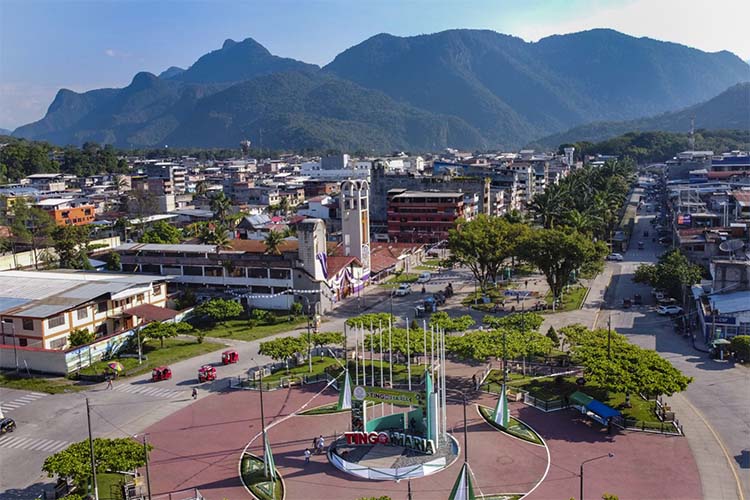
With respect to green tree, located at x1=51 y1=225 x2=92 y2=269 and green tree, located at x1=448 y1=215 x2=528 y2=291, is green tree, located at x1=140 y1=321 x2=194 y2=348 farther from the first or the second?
green tree, located at x1=51 y1=225 x2=92 y2=269

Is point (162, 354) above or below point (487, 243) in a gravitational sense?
below

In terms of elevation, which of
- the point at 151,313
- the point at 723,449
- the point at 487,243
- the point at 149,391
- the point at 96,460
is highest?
the point at 487,243

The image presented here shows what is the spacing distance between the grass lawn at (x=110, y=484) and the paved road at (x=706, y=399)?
2712 centimetres

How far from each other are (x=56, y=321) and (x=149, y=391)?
43.7 ft

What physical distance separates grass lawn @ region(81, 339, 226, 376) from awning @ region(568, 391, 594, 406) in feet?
90.4

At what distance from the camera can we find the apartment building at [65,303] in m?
52.2

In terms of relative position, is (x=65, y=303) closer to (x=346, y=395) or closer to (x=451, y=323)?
(x=346, y=395)

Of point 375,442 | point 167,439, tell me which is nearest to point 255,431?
point 167,439

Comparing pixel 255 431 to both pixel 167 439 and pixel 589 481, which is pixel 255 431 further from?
pixel 589 481

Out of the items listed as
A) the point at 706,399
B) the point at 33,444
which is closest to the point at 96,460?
the point at 33,444

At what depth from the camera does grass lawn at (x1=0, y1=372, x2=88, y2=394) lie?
150 feet

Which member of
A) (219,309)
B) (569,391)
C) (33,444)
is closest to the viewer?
(33,444)

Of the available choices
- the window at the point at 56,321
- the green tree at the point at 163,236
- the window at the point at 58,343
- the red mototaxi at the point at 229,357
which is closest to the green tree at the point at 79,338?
the window at the point at 58,343

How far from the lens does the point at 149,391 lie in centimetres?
4509
